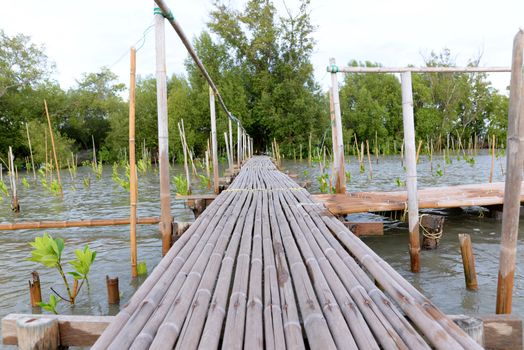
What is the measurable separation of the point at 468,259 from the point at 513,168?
1.39 metres

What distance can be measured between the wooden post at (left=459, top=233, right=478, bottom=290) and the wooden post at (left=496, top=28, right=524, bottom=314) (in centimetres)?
85

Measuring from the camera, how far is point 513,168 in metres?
2.30

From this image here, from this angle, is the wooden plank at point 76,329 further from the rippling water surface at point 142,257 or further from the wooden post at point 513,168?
the wooden post at point 513,168

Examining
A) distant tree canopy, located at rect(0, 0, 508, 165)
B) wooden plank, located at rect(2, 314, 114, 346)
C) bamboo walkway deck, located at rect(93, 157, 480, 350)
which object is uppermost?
distant tree canopy, located at rect(0, 0, 508, 165)

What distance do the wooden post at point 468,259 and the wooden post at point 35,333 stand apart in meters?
3.08

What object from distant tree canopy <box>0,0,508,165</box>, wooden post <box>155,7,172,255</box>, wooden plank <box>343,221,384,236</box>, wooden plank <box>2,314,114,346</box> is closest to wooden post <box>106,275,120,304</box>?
wooden post <box>155,7,172,255</box>

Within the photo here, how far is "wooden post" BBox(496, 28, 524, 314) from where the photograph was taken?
7.43 feet

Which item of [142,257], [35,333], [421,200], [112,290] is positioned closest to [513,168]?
[35,333]

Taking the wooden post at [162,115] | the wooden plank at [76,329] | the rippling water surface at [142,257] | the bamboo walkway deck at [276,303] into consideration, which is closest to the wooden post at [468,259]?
the rippling water surface at [142,257]

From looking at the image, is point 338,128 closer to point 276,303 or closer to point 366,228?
point 366,228

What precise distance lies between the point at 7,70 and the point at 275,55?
1769 cm

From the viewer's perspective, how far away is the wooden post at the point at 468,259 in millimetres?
3219

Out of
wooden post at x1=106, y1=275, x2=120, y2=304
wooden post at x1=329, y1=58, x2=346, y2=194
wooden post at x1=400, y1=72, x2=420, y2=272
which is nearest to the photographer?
wooden post at x1=106, y1=275, x2=120, y2=304

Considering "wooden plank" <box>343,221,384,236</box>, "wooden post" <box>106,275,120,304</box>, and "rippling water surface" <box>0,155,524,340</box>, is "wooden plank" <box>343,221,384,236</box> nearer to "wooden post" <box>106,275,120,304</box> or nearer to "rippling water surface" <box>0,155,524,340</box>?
"rippling water surface" <box>0,155,524,340</box>
